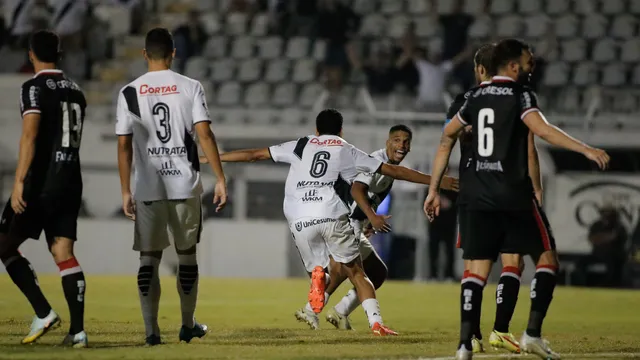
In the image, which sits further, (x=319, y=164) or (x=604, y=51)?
(x=604, y=51)

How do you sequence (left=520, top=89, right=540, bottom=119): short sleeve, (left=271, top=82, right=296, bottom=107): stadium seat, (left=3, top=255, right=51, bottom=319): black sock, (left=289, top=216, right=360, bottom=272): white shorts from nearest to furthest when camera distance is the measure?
(left=520, top=89, right=540, bottom=119): short sleeve
(left=3, top=255, right=51, bottom=319): black sock
(left=289, top=216, right=360, bottom=272): white shorts
(left=271, top=82, right=296, bottom=107): stadium seat

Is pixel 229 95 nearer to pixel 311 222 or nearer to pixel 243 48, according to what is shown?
pixel 243 48

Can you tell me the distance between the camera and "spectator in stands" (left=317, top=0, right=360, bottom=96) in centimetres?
2248

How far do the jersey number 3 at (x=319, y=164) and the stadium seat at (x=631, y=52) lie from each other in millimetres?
13856

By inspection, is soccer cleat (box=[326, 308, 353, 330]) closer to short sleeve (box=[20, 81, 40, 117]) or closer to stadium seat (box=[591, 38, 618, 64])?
short sleeve (box=[20, 81, 40, 117])

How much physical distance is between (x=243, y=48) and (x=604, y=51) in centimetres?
676

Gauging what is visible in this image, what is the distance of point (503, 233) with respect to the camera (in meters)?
7.38

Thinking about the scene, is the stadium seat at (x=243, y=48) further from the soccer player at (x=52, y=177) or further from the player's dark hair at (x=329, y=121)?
the soccer player at (x=52, y=177)

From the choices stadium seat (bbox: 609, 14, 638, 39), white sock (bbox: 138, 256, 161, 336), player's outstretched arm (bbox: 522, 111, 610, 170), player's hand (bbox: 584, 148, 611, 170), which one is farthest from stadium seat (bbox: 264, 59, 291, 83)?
player's hand (bbox: 584, 148, 611, 170)

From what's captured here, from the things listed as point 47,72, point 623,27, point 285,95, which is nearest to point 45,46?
point 47,72

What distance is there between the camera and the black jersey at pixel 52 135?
25.5 ft

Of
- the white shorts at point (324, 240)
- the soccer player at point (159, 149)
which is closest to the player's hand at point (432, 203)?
the soccer player at point (159, 149)

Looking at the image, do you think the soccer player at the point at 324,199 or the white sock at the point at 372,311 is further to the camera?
the soccer player at the point at 324,199

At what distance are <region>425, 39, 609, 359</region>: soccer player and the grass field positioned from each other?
0.65m
